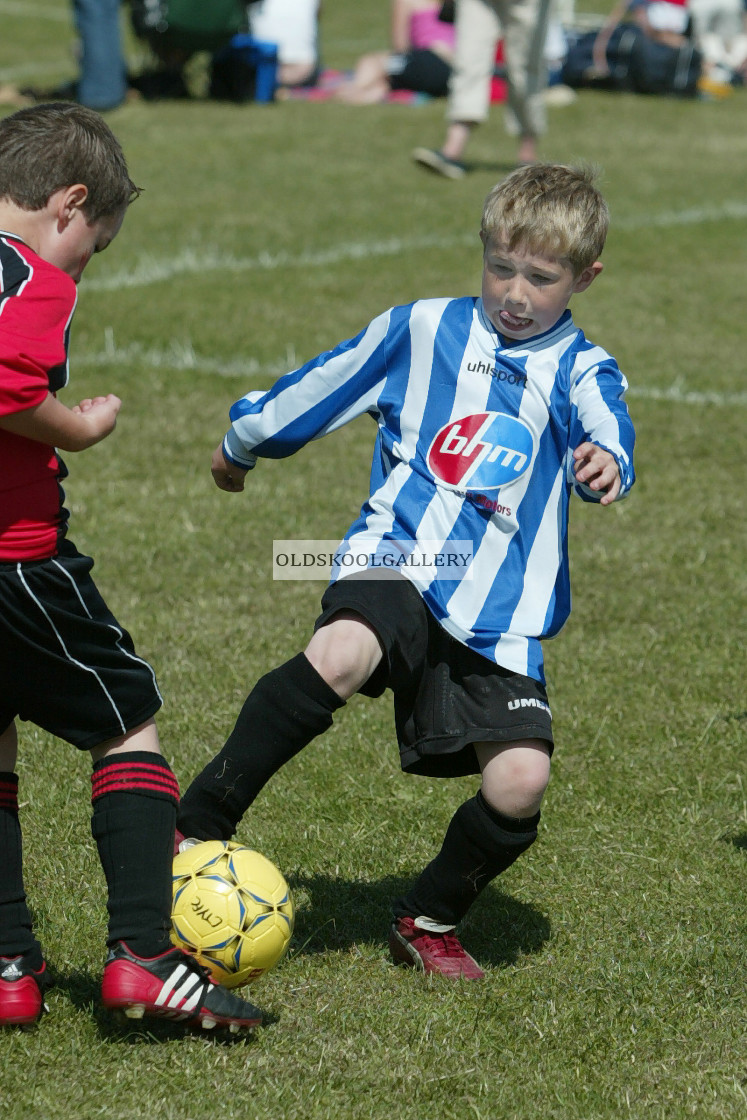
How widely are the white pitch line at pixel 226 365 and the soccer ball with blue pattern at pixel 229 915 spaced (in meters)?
4.77

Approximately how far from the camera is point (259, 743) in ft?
10.4

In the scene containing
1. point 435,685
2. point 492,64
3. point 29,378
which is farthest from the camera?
point 492,64

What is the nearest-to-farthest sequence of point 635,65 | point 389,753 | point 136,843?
point 136,843
point 389,753
point 635,65

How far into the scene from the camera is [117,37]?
1411 cm

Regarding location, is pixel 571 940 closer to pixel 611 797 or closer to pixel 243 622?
pixel 611 797

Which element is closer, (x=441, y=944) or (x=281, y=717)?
(x=281, y=717)

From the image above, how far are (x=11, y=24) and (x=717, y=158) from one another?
12.0 m

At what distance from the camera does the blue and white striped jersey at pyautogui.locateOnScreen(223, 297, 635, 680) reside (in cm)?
319

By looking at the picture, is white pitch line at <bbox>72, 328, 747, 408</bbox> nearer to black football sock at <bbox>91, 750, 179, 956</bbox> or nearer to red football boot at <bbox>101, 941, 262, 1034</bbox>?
black football sock at <bbox>91, 750, 179, 956</bbox>

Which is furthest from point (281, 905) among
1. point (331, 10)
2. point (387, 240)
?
point (331, 10)

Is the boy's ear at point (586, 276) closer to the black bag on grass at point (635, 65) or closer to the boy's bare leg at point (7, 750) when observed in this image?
the boy's bare leg at point (7, 750)

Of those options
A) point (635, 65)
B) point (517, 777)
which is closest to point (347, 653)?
point (517, 777)

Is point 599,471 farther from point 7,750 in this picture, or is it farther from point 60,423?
point 7,750

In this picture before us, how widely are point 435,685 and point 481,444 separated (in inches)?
21.0
